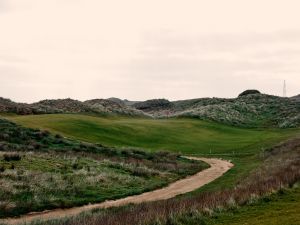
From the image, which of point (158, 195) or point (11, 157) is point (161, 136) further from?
point (158, 195)

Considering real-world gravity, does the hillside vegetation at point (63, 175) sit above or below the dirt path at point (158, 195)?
above

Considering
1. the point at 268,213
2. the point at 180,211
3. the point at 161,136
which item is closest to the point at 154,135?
the point at 161,136

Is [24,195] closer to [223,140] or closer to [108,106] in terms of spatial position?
[223,140]

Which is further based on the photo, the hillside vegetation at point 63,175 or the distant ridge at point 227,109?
the distant ridge at point 227,109

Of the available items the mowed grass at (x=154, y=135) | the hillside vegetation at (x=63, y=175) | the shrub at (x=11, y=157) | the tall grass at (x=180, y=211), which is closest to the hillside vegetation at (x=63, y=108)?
the mowed grass at (x=154, y=135)

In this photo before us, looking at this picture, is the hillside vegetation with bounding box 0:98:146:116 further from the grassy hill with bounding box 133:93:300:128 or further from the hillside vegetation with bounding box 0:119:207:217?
the hillside vegetation with bounding box 0:119:207:217

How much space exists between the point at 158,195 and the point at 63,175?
677 cm

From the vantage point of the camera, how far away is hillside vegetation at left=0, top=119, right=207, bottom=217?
27.8 m

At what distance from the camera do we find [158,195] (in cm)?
3356

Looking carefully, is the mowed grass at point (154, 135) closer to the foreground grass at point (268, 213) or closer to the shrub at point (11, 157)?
the shrub at point (11, 157)

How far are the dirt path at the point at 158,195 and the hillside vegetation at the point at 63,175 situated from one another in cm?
74

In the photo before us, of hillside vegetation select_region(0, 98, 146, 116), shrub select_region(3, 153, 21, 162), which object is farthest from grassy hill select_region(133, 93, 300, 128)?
shrub select_region(3, 153, 21, 162)

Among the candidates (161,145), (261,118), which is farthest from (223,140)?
(261,118)

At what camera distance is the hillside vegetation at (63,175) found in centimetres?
2781
